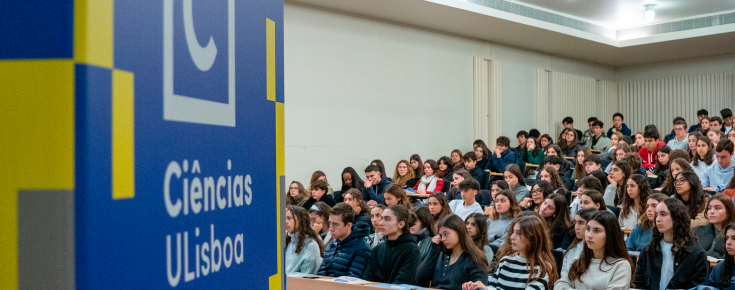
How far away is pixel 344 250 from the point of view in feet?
14.6

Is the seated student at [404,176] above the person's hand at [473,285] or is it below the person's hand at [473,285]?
above

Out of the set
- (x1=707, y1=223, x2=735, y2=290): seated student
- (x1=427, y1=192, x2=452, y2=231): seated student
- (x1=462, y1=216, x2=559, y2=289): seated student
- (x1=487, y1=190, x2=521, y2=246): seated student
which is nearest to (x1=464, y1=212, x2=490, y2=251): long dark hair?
(x1=462, y1=216, x2=559, y2=289): seated student

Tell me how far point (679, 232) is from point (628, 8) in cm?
799

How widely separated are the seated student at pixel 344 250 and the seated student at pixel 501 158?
5.01 m

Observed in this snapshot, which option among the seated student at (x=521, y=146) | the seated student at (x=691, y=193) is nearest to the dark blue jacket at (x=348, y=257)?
the seated student at (x=691, y=193)

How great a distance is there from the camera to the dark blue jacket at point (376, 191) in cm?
746

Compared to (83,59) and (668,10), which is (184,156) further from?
(668,10)

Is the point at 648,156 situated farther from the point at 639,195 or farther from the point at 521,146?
the point at 639,195

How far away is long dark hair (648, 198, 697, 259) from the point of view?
3.68m

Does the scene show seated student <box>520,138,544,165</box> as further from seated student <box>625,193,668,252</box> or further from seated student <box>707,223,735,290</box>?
seated student <box>707,223,735,290</box>

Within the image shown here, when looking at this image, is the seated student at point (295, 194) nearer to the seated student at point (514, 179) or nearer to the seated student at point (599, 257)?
the seated student at point (514, 179)

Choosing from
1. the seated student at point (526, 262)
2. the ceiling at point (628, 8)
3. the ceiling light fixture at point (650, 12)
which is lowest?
the seated student at point (526, 262)

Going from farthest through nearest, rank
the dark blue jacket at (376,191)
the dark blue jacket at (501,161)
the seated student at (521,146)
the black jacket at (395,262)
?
the seated student at (521,146) → the dark blue jacket at (501,161) → the dark blue jacket at (376,191) → the black jacket at (395,262)

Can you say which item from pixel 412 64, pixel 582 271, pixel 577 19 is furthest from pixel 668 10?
pixel 582 271
